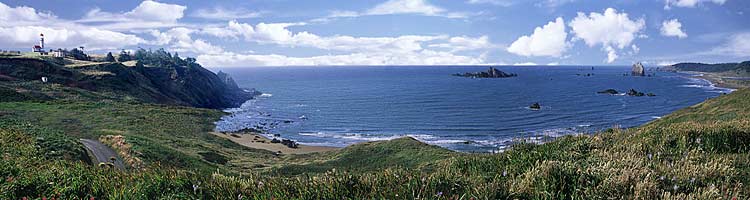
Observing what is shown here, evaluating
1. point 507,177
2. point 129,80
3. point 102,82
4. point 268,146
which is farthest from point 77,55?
point 507,177

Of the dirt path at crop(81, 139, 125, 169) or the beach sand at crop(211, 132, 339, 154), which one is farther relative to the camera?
the beach sand at crop(211, 132, 339, 154)

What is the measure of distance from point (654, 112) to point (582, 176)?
314ft

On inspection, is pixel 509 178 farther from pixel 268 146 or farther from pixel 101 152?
pixel 268 146

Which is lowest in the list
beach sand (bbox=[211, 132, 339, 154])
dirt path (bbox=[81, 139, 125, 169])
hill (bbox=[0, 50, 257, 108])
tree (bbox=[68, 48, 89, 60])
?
beach sand (bbox=[211, 132, 339, 154])

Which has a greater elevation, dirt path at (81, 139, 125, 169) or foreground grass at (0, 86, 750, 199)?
foreground grass at (0, 86, 750, 199)

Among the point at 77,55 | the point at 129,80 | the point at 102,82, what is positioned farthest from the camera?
the point at 77,55

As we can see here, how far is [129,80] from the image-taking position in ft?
315

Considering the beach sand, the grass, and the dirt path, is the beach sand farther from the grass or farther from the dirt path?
the grass

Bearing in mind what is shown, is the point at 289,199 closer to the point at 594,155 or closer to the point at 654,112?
the point at 594,155

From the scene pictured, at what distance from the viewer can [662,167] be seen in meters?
7.04

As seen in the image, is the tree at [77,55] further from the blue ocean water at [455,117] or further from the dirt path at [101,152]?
the dirt path at [101,152]

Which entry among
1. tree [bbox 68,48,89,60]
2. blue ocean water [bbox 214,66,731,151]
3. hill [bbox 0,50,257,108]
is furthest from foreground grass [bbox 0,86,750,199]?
tree [bbox 68,48,89,60]

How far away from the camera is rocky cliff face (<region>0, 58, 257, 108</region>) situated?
275 ft

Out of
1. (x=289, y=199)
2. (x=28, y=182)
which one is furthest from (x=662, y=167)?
(x=28, y=182)
